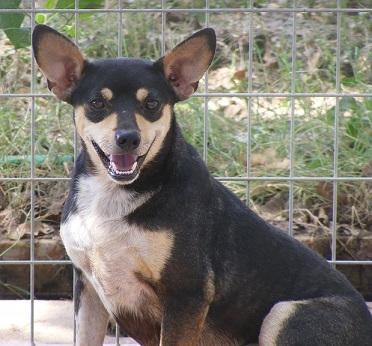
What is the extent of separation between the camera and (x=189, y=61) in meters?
4.14

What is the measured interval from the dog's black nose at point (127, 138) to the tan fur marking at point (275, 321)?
35.3 inches

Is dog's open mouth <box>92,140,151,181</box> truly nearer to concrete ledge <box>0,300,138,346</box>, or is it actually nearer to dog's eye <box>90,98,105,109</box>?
dog's eye <box>90,98,105,109</box>

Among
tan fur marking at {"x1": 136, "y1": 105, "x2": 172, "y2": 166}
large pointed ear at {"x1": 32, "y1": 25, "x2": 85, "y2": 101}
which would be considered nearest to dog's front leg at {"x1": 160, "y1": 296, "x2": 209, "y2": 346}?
tan fur marking at {"x1": 136, "y1": 105, "x2": 172, "y2": 166}

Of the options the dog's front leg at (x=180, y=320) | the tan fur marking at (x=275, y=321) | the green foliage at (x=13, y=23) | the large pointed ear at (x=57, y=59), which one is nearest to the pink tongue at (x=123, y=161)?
the large pointed ear at (x=57, y=59)

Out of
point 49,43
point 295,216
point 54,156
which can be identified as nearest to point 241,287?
point 49,43

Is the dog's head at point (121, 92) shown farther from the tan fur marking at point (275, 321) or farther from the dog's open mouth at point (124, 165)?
the tan fur marking at point (275, 321)

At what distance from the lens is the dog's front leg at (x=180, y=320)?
398 centimetres

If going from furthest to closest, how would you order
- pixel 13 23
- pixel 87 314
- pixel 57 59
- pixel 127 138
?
1. pixel 13 23
2. pixel 87 314
3. pixel 57 59
4. pixel 127 138

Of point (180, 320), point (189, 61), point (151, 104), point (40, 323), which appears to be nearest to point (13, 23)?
point (189, 61)

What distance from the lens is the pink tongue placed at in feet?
12.9

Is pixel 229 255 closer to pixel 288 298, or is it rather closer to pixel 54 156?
pixel 288 298

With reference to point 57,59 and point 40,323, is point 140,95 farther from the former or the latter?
point 40,323

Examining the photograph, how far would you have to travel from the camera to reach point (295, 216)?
614 cm

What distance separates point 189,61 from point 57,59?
51cm
